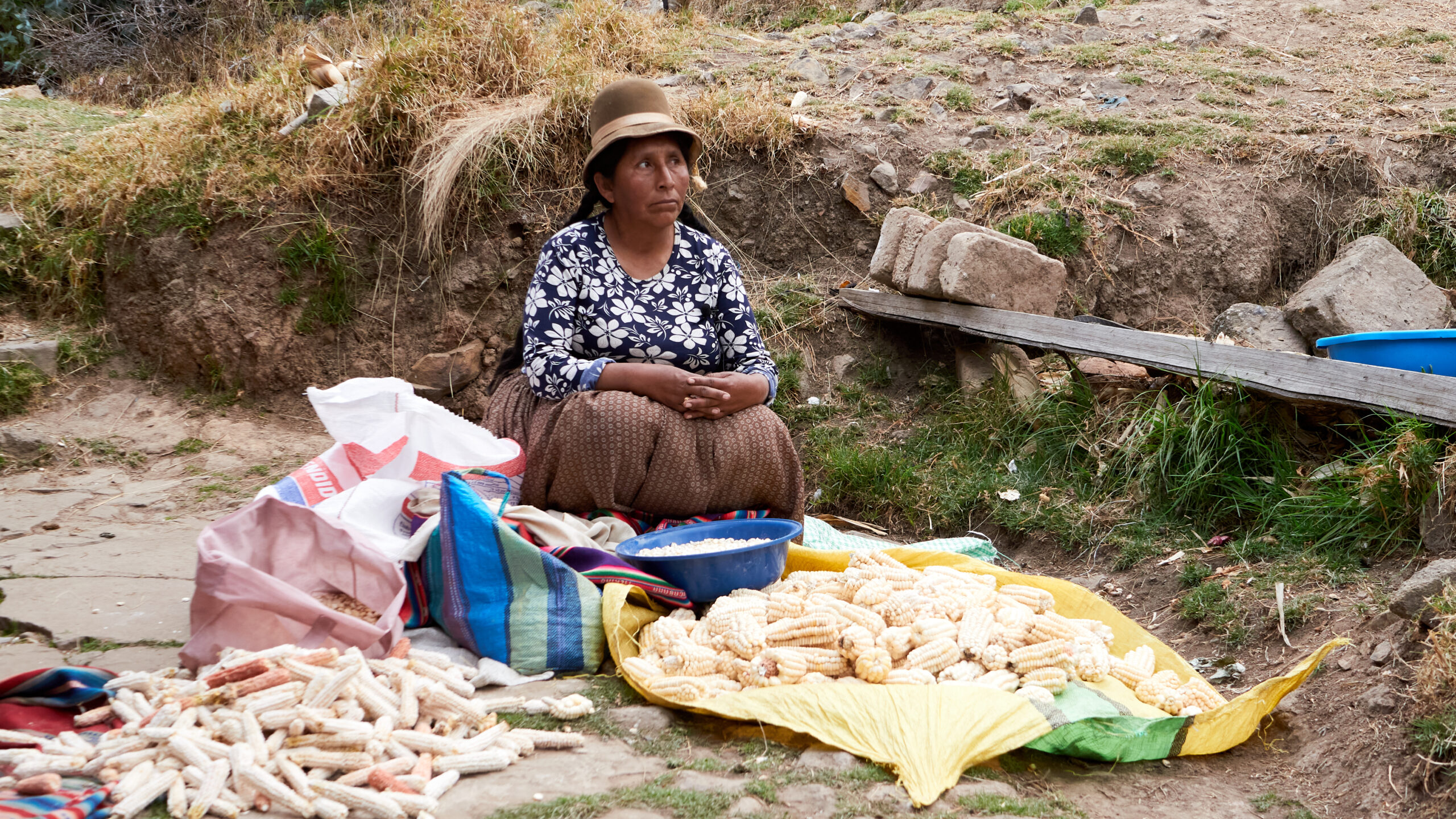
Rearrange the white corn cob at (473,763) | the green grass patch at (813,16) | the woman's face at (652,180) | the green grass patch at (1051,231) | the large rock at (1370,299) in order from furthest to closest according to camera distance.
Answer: the green grass patch at (813,16) < the green grass patch at (1051,231) < the large rock at (1370,299) < the woman's face at (652,180) < the white corn cob at (473,763)

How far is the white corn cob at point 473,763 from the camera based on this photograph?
2.21m

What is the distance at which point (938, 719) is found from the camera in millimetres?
2328

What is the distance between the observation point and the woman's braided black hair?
12.5 feet

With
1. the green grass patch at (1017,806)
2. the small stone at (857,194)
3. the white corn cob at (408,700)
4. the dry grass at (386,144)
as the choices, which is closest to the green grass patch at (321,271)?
the dry grass at (386,144)

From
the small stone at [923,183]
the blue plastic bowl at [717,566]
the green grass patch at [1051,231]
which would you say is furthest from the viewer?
the small stone at [923,183]

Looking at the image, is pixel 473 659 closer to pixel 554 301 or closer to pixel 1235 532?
pixel 554 301

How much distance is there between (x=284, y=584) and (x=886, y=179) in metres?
4.36

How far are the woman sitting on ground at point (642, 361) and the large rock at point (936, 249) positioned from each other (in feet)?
4.40

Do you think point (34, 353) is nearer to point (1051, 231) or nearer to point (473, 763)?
point (473, 763)

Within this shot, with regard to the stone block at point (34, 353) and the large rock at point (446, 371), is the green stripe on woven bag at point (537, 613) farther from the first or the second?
the stone block at point (34, 353)

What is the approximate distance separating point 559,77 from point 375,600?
4259 millimetres

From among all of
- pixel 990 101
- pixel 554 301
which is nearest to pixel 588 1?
pixel 990 101

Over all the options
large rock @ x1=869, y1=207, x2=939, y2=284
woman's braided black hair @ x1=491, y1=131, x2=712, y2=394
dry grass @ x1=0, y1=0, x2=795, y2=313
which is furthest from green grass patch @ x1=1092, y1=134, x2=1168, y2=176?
woman's braided black hair @ x1=491, y1=131, x2=712, y2=394

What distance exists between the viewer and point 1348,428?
393 centimetres
